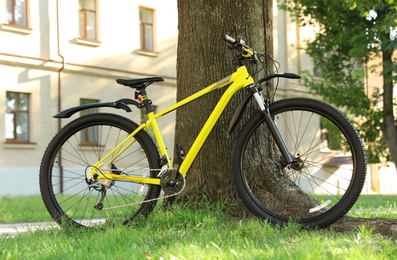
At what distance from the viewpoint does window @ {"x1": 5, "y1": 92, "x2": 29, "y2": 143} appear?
19281 mm

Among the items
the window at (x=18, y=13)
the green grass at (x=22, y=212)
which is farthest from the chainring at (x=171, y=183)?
the window at (x=18, y=13)

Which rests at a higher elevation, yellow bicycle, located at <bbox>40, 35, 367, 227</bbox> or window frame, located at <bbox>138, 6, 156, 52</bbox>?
window frame, located at <bbox>138, 6, 156, 52</bbox>

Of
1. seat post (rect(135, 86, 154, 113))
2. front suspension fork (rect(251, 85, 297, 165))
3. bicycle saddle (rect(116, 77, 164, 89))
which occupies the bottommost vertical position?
front suspension fork (rect(251, 85, 297, 165))

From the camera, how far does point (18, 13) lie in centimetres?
1969

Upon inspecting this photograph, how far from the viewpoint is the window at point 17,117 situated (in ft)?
63.3

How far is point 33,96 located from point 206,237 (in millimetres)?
15983

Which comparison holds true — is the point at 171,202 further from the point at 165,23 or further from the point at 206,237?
the point at 165,23

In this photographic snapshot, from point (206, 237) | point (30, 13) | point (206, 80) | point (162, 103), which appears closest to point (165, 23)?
point (162, 103)

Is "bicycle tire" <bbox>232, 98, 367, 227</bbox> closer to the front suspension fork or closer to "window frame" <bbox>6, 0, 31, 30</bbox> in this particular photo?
the front suspension fork

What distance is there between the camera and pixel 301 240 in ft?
14.6

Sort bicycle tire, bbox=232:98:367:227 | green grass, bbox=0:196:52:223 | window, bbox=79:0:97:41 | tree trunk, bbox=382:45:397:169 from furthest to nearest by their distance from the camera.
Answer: window, bbox=79:0:97:41, tree trunk, bbox=382:45:397:169, green grass, bbox=0:196:52:223, bicycle tire, bbox=232:98:367:227

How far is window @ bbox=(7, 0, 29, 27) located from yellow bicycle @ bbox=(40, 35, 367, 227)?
14.6m

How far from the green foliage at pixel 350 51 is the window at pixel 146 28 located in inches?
164

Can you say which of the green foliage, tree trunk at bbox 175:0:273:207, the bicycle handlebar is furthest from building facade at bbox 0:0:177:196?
the bicycle handlebar
